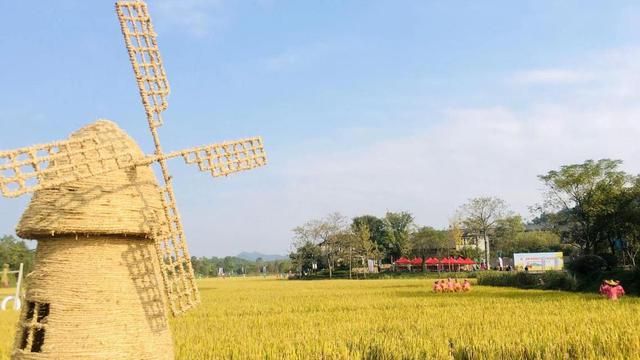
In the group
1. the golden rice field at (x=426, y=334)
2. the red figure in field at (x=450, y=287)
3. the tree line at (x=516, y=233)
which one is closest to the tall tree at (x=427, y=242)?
the tree line at (x=516, y=233)

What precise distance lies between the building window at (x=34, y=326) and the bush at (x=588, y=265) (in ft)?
A: 103

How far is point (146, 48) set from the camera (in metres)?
9.10

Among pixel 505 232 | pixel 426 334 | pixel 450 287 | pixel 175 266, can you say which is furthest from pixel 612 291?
pixel 505 232

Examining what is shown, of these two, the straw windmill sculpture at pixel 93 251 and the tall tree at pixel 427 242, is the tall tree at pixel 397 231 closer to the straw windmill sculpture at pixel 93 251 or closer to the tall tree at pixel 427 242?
the tall tree at pixel 427 242

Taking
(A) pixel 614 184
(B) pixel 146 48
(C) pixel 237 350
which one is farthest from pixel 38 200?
(A) pixel 614 184

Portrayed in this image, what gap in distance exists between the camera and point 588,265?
107 feet

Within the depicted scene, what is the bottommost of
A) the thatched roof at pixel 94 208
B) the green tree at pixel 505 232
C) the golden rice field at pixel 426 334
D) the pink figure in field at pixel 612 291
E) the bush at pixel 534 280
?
the green tree at pixel 505 232

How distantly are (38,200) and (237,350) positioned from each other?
505cm

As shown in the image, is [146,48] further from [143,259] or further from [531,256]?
[531,256]

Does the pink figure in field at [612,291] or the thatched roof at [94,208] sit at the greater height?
the thatched roof at [94,208]

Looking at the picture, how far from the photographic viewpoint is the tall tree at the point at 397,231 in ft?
288

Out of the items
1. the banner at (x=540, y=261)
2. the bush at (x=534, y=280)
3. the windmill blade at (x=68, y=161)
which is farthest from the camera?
the banner at (x=540, y=261)

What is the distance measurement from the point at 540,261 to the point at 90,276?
159 feet

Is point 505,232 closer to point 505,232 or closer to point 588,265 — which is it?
point 505,232
